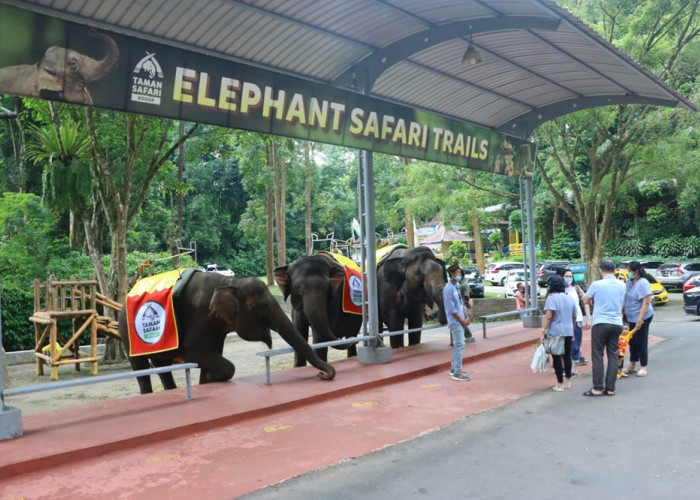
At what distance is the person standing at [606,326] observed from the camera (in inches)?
294

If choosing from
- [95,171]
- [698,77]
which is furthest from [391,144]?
[698,77]

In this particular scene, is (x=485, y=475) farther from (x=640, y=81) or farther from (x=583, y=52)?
(x=640, y=81)

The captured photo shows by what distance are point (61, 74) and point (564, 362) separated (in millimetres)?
7277

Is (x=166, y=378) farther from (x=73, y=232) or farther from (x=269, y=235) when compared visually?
(x=269, y=235)

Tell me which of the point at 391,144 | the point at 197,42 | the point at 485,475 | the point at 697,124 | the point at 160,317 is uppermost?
the point at 697,124

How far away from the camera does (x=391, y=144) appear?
1009 cm

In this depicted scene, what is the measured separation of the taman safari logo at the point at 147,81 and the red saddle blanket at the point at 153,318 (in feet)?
9.28

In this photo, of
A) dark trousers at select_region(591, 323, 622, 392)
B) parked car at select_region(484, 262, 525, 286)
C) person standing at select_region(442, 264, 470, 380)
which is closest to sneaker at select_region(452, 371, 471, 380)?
person standing at select_region(442, 264, 470, 380)

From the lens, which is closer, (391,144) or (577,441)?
(577,441)

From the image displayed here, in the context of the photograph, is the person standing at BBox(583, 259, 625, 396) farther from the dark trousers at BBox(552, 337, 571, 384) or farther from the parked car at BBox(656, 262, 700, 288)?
the parked car at BBox(656, 262, 700, 288)

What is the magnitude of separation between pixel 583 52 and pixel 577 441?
7.23m

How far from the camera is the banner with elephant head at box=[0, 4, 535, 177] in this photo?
19.5ft

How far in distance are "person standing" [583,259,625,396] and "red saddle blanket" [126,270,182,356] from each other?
5669 mm

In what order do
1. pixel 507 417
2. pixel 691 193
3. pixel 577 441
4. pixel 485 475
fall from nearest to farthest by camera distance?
pixel 485 475
pixel 577 441
pixel 507 417
pixel 691 193
